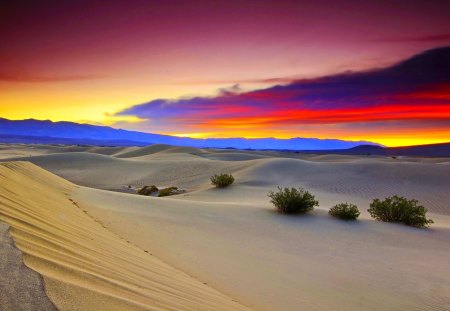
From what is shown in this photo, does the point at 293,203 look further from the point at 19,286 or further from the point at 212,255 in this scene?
the point at 19,286

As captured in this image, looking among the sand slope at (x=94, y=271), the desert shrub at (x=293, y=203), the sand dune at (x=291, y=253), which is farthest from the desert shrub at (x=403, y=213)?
the sand slope at (x=94, y=271)

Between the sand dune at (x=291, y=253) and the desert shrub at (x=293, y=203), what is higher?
the desert shrub at (x=293, y=203)

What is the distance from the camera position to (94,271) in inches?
126

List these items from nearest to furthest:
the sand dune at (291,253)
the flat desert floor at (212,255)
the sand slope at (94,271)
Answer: the sand slope at (94,271) → the flat desert floor at (212,255) → the sand dune at (291,253)

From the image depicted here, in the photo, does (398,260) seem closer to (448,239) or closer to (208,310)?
(448,239)

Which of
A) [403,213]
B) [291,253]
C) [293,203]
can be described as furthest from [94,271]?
[403,213]

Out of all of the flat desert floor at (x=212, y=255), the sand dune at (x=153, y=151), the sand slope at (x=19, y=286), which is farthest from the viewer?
the sand dune at (x=153, y=151)

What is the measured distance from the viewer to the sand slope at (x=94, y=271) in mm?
2551

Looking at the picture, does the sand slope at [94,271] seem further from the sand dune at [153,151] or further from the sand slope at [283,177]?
the sand dune at [153,151]

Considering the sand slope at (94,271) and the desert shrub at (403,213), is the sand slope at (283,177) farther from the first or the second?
the sand slope at (94,271)

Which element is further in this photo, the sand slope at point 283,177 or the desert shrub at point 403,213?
the sand slope at point 283,177

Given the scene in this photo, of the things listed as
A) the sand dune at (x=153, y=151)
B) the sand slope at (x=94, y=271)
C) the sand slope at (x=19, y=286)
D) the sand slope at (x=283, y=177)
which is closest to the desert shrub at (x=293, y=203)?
the sand slope at (x=283, y=177)

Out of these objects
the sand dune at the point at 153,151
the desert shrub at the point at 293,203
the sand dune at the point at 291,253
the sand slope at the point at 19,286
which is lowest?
the sand dune at the point at 291,253

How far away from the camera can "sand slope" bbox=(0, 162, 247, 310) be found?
255 cm
